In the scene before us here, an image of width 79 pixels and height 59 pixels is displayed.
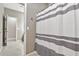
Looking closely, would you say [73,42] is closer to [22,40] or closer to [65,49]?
[65,49]

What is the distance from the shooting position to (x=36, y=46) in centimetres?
247

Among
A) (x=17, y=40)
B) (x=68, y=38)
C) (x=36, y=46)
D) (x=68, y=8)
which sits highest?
(x=68, y=8)

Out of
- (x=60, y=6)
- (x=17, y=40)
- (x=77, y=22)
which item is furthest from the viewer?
(x=17, y=40)

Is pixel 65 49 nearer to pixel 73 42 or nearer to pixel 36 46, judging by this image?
pixel 73 42

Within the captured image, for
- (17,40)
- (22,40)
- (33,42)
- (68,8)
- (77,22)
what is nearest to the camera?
(77,22)

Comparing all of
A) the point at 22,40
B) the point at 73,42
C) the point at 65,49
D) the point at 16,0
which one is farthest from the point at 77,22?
the point at 22,40

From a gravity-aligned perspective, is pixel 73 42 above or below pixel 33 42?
above

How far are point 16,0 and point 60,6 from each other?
1.64 ft

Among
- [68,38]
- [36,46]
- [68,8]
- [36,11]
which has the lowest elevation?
[36,46]

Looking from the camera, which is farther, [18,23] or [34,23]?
[34,23]

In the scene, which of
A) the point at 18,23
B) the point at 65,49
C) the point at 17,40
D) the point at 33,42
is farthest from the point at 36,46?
the point at 65,49

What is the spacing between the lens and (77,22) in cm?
90

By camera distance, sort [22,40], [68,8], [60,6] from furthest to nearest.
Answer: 1. [22,40]
2. [60,6]
3. [68,8]

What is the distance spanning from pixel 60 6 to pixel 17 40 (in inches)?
55.2
